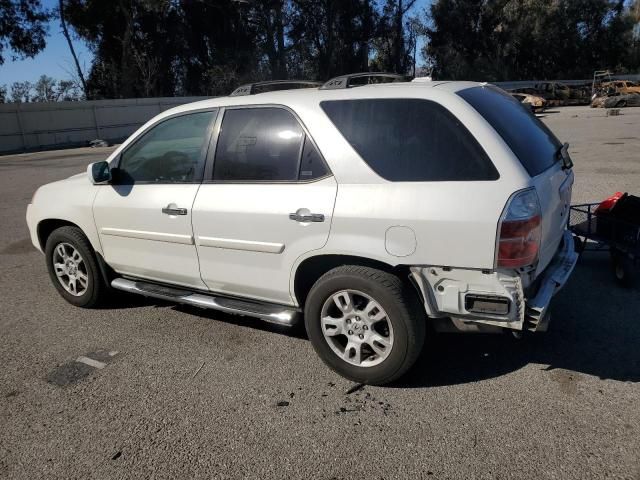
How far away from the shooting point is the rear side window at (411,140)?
9.67 feet

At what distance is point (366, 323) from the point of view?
10.6 ft

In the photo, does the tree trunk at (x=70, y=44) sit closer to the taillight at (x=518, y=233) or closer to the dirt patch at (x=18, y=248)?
the dirt patch at (x=18, y=248)

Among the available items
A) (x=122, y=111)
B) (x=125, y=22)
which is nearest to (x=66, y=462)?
(x=122, y=111)

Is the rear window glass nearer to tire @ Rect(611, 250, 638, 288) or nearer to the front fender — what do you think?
tire @ Rect(611, 250, 638, 288)

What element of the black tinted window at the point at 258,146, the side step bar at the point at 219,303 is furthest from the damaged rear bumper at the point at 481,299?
the black tinted window at the point at 258,146

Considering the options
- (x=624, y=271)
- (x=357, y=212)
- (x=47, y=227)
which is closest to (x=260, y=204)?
(x=357, y=212)

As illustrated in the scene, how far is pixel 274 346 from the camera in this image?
393cm

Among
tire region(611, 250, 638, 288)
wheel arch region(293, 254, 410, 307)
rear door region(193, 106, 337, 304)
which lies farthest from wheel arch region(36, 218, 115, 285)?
tire region(611, 250, 638, 288)

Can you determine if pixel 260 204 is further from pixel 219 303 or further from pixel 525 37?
pixel 525 37

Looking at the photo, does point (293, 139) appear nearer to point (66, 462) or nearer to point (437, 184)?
point (437, 184)

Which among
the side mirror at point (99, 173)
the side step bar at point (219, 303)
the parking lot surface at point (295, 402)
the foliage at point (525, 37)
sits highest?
the foliage at point (525, 37)

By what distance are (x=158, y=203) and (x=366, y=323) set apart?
1816 mm

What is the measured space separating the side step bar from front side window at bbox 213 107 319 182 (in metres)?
0.87

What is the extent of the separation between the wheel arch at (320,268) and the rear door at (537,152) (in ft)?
2.71
